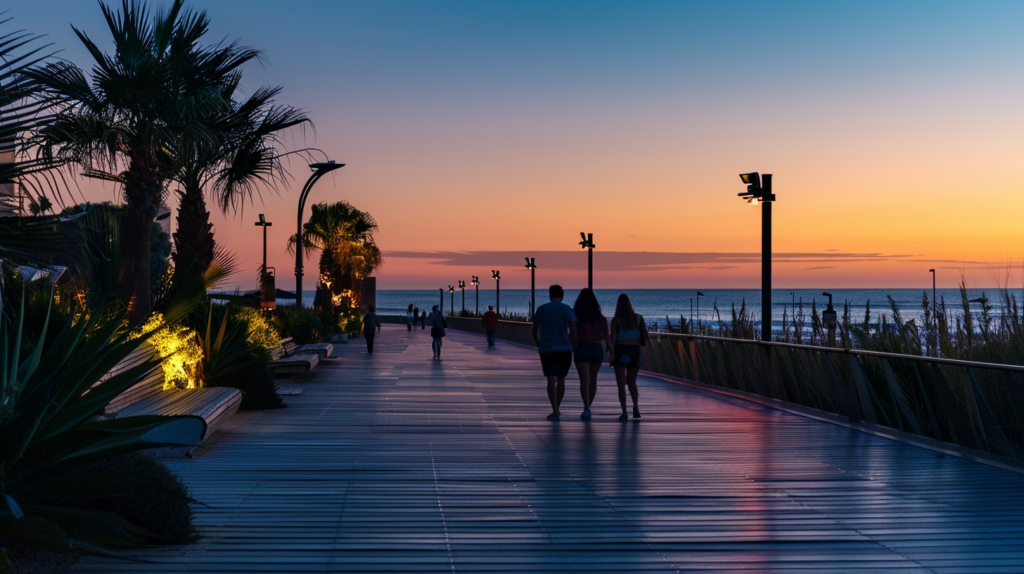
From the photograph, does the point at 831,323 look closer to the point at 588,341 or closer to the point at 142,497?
the point at 588,341

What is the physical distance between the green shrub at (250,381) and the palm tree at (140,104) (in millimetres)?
1308

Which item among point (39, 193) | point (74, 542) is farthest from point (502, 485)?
point (39, 193)

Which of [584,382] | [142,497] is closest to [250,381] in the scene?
[584,382]

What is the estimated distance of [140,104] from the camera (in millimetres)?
10203

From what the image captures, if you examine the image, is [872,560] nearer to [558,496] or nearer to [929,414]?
[558,496]

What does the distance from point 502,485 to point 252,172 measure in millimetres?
9582

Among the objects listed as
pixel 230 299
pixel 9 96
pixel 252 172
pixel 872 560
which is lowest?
pixel 872 560

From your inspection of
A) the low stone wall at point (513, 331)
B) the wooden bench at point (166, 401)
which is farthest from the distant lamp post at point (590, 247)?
the wooden bench at point (166, 401)

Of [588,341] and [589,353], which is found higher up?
[588,341]

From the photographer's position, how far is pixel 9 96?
4953mm

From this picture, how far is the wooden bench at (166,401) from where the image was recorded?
7.66 meters

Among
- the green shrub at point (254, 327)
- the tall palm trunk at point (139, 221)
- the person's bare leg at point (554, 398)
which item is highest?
the tall palm trunk at point (139, 221)

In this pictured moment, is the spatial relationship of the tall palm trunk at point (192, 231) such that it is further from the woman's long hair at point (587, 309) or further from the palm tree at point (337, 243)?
the palm tree at point (337, 243)

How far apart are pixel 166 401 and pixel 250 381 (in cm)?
285
